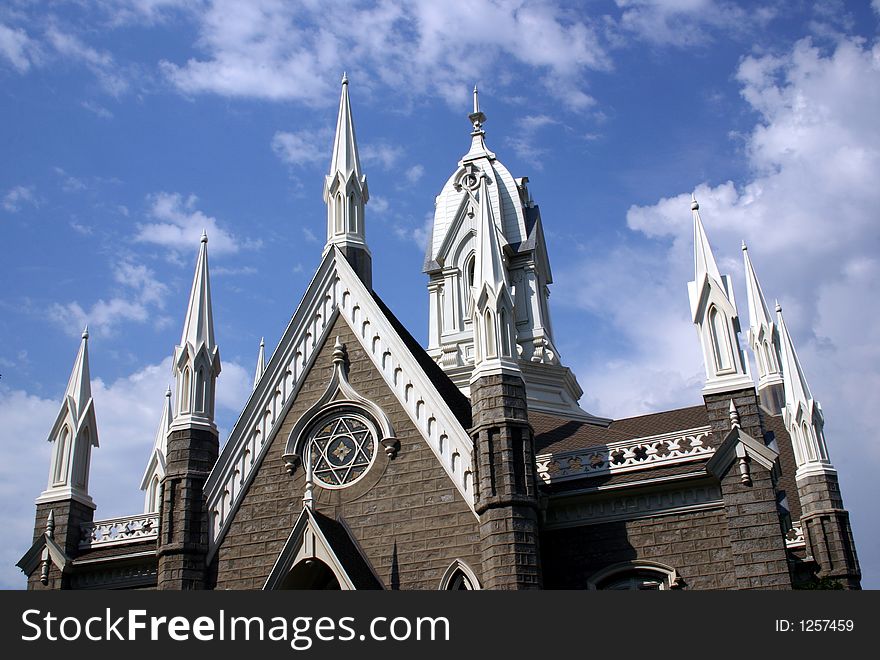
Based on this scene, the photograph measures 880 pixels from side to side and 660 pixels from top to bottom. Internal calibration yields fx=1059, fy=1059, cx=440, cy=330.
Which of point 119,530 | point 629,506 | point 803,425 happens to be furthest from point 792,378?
point 119,530

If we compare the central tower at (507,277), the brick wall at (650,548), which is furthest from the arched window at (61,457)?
the central tower at (507,277)

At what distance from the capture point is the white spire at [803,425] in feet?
91.0

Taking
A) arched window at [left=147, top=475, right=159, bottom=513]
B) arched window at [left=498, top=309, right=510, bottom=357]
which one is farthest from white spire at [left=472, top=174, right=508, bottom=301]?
arched window at [left=147, top=475, right=159, bottom=513]

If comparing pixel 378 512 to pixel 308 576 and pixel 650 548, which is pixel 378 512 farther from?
pixel 650 548

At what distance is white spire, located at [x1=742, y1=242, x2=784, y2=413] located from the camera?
3191 centimetres

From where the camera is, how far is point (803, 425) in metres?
28.2

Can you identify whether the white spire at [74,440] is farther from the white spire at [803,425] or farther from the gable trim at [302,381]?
the white spire at [803,425]

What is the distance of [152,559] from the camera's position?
941 inches

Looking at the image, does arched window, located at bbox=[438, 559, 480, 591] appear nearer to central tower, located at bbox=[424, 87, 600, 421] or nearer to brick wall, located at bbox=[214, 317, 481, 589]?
brick wall, located at bbox=[214, 317, 481, 589]

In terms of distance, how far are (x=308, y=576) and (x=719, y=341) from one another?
9627 millimetres

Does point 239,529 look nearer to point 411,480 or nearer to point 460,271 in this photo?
point 411,480
